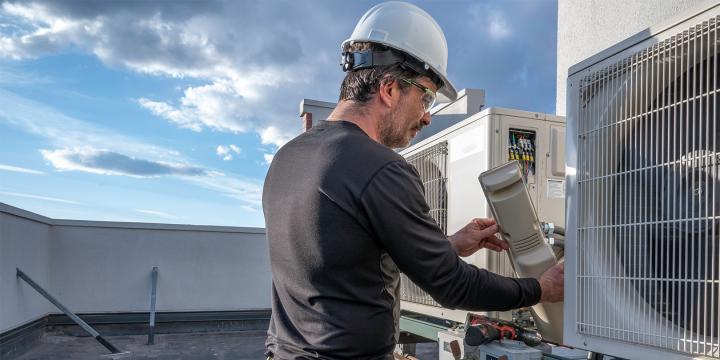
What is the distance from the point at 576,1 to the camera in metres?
4.38

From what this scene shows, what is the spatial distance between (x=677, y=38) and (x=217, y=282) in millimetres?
6839

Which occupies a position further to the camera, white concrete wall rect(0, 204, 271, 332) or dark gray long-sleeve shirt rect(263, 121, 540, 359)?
white concrete wall rect(0, 204, 271, 332)

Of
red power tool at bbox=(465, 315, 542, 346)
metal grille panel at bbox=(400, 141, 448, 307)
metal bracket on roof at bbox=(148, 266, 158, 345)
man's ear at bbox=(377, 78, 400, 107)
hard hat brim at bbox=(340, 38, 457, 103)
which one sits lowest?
metal bracket on roof at bbox=(148, 266, 158, 345)

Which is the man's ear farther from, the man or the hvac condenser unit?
the hvac condenser unit

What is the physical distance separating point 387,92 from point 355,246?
0.48 m

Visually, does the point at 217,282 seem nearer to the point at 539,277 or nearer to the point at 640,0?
the point at 640,0

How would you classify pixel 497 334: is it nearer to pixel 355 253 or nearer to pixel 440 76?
pixel 355 253

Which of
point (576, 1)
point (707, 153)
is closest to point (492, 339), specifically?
point (707, 153)

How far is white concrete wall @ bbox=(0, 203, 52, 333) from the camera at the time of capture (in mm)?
5168

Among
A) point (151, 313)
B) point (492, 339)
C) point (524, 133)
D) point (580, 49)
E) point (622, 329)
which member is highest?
point (580, 49)

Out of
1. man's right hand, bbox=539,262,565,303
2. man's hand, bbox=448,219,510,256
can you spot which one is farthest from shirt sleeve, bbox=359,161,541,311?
man's hand, bbox=448,219,510,256

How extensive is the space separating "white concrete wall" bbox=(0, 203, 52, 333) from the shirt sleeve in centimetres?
504

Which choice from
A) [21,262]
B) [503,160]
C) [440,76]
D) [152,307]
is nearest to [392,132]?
[440,76]

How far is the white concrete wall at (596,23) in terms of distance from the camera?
3.42m
